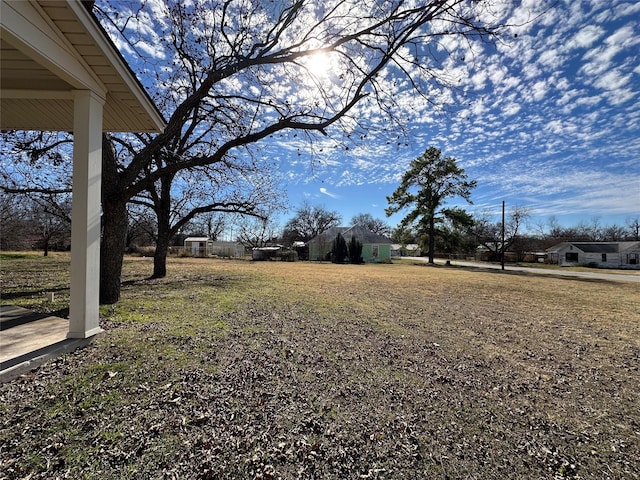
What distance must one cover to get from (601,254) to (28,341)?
181 ft

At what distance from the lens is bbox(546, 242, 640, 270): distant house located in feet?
126

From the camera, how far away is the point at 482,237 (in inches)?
1869

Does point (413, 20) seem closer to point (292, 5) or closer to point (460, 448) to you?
point (292, 5)

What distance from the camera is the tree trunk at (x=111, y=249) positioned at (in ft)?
18.5

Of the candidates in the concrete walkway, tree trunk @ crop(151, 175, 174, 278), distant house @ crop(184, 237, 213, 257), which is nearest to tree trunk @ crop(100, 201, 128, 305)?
the concrete walkway

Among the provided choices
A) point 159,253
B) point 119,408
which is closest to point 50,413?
point 119,408

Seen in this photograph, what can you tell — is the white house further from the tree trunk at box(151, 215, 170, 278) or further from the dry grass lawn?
the tree trunk at box(151, 215, 170, 278)

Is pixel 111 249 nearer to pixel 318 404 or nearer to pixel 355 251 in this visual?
pixel 318 404

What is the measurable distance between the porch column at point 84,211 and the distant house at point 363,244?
3042 centimetres

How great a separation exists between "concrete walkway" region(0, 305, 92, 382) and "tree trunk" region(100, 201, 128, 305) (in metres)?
1.07

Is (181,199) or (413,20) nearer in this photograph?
(413,20)

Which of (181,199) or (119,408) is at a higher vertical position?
(181,199)

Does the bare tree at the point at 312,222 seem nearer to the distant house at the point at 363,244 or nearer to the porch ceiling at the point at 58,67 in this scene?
the distant house at the point at 363,244

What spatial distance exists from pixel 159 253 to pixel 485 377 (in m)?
11.2
